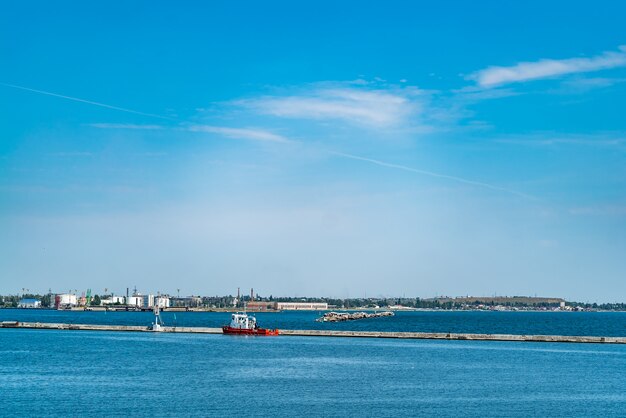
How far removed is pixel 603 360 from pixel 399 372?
35282 mm

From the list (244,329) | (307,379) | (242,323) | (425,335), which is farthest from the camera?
(242,323)

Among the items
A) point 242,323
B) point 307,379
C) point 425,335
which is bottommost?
point 307,379

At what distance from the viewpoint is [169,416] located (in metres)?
58.6

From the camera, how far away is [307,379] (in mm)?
80688

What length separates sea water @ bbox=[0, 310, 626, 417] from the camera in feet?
207

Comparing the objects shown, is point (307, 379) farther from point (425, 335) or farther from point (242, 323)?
point (242, 323)

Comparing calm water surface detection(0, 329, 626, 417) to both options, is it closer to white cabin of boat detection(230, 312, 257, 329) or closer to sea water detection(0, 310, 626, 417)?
sea water detection(0, 310, 626, 417)

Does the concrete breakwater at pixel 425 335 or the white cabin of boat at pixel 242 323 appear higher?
the white cabin of boat at pixel 242 323

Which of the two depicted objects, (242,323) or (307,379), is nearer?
(307,379)

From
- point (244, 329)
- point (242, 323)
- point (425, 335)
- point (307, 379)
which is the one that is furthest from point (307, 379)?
point (242, 323)

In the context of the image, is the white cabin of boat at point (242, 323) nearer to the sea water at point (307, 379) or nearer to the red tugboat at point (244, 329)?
the red tugboat at point (244, 329)

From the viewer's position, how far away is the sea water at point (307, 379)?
6322cm

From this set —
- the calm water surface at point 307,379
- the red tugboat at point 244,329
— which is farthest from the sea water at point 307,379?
the red tugboat at point 244,329

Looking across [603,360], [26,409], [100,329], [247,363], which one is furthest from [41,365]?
[100,329]
